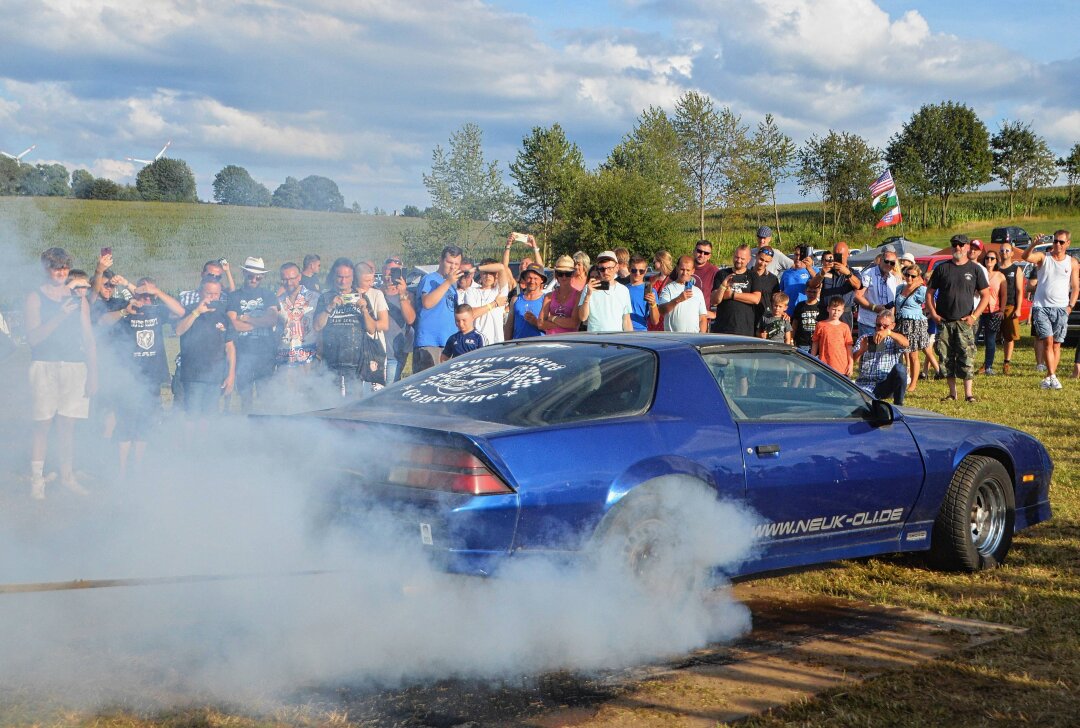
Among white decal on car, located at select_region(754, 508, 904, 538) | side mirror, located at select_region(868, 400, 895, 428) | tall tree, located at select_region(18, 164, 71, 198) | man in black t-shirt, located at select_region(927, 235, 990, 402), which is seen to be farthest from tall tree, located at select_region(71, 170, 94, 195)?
man in black t-shirt, located at select_region(927, 235, 990, 402)

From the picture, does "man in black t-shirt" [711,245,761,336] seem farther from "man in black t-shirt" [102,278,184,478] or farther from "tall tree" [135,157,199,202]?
"tall tree" [135,157,199,202]

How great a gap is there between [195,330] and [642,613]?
507 cm

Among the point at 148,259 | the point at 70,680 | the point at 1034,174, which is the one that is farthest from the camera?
the point at 1034,174

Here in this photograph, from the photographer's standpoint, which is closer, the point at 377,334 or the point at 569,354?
the point at 569,354

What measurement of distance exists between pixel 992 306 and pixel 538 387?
11.3 m

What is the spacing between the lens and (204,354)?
26.1ft

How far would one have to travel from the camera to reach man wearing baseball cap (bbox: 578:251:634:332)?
27.4ft

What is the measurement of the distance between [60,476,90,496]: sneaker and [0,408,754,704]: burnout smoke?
275cm

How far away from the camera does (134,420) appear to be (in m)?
7.55

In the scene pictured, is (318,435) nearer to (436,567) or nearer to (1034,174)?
(436,567)

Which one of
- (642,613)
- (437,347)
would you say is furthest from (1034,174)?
(642,613)

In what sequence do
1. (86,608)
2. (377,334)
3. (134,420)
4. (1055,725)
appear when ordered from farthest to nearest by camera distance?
(377,334), (134,420), (86,608), (1055,725)

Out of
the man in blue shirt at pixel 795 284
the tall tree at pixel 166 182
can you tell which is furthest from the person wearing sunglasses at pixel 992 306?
the tall tree at pixel 166 182

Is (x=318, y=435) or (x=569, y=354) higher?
(x=569, y=354)
